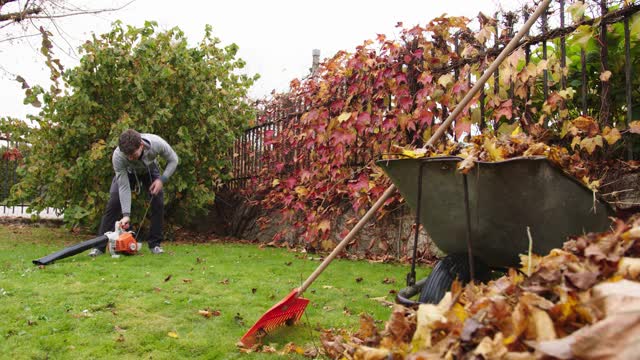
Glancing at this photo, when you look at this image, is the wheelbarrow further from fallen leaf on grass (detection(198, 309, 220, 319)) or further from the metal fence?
the metal fence

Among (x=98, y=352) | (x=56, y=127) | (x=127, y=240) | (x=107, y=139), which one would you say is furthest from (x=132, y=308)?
(x=56, y=127)

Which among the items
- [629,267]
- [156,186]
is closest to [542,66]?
[629,267]

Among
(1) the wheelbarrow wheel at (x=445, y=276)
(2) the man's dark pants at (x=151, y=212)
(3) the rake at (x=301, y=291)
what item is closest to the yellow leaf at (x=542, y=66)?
(3) the rake at (x=301, y=291)

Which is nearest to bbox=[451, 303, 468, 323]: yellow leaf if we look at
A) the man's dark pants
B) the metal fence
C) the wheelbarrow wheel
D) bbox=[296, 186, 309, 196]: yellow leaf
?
the wheelbarrow wheel

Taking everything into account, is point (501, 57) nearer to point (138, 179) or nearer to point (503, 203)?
point (503, 203)

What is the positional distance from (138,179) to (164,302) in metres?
2.67

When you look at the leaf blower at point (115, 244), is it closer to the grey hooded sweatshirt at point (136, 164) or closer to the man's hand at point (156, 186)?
the grey hooded sweatshirt at point (136, 164)

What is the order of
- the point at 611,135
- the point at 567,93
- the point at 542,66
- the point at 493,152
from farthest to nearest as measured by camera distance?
the point at 542,66 < the point at 567,93 < the point at 611,135 < the point at 493,152

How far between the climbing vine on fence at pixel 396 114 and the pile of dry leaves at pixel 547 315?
713mm

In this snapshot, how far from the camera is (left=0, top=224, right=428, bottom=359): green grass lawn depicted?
7.45 feet

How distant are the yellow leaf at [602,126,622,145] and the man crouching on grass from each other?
378cm

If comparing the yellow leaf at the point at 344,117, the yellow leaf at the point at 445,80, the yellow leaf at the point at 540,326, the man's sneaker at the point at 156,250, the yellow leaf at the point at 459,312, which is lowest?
the man's sneaker at the point at 156,250

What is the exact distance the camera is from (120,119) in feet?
19.7

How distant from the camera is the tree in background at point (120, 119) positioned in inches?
236
